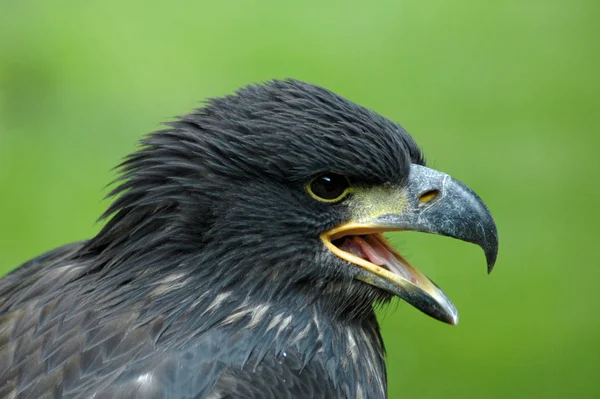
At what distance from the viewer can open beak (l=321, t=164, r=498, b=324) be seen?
2.99 metres

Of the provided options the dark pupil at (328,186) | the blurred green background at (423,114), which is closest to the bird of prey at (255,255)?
the dark pupil at (328,186)

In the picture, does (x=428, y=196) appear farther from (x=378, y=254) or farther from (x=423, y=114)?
(x=423, y=114)

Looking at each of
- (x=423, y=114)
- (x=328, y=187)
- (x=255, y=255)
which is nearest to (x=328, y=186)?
(x=328, y=187)

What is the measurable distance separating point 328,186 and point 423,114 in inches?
188

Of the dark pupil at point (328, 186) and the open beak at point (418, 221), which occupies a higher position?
the dark pupil at point (328, 186)

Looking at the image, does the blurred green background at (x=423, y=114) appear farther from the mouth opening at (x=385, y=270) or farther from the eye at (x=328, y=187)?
the eye at (x=328, y=187)

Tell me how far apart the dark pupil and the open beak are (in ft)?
0.19

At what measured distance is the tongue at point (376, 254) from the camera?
10.1 feet

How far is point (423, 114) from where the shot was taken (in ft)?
25.0

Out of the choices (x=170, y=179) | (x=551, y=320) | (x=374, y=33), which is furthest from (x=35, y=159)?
(x=170, y=179)

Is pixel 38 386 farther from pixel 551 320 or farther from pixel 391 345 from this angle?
pixel 551 320

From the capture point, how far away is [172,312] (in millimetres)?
2881

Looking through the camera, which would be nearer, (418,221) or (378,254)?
(418,221)

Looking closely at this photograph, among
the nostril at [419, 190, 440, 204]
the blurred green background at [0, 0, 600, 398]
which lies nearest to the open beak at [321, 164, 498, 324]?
the nostril at [419, 190, 440, 204]
